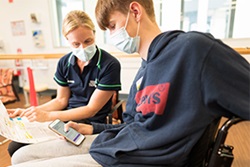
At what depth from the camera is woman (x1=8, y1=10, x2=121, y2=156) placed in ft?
3.74

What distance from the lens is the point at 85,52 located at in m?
1.22

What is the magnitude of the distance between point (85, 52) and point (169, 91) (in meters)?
0.79

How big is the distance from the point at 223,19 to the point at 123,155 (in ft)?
9.14

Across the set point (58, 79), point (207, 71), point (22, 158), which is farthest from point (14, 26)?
point (207, 71)

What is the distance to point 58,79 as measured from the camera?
53.1 inches

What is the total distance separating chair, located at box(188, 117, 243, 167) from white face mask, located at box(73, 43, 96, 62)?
0.88 metres

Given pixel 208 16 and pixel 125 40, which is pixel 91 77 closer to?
pixel 125 40

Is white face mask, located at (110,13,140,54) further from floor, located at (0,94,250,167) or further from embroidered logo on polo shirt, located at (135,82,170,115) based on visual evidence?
floor, located at (0,94,250,167)

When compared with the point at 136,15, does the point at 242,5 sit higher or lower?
higher

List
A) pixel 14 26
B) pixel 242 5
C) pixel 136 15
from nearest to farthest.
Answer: pixel 136 15
pixel 242 5
pixel 14 26

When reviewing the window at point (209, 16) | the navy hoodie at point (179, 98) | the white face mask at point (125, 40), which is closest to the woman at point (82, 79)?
the white face mask at point (125, 40)

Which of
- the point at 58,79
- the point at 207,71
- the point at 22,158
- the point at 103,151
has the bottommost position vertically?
the point at 22,158

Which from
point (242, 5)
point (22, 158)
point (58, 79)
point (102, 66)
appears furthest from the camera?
point (242, 5)

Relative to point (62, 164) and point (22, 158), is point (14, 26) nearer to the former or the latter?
point (22, 158)
